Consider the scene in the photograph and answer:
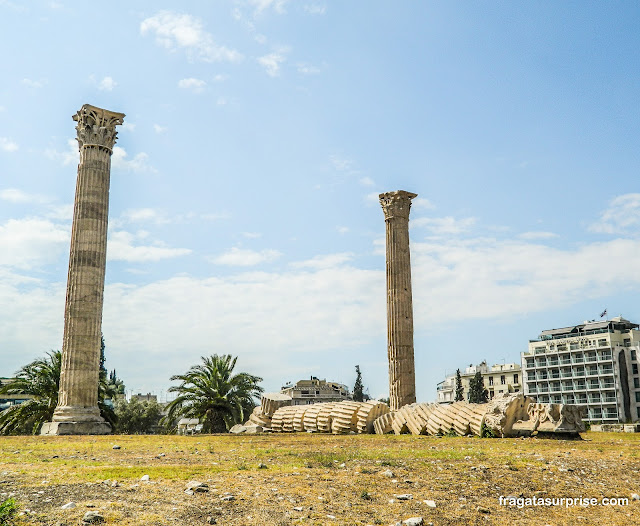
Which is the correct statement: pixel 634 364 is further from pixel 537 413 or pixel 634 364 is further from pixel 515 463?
pixel 515 463

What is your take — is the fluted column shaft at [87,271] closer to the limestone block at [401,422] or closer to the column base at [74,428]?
the column base at [74,428]

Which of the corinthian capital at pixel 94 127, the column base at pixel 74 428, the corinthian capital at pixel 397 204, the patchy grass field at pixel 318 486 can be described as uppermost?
the corinthian capital at pixel 94 127

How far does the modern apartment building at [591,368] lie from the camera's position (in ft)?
269

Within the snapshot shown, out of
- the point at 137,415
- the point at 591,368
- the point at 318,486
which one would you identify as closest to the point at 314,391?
the point at 591,368

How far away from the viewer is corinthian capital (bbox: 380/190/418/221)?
33000 millimetres

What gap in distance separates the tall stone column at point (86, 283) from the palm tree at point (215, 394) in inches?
368

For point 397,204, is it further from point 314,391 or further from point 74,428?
point 314,391

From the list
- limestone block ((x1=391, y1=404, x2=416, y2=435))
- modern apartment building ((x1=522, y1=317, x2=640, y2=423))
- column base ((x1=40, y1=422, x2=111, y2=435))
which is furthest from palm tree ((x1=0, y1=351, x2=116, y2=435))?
modern apartment building ((x1=522, y1=317, x2=640, y2=423))

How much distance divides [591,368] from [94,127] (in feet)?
253

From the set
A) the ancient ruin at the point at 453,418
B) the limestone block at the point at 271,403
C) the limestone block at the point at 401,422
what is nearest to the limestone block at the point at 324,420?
the ancient ruin at the point at 453,418

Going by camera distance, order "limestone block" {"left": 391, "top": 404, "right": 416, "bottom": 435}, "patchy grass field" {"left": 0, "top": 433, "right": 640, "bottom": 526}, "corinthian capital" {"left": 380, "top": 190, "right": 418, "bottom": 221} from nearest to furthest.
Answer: "patchy grass field" {"left": 0, "top": 433, "right": 640, "bottom": 526}, "limestone block" {"left": 391, "top": 404, "right": 416, "bottom": 435}, "corinthian capital" {"left": 380, "top": 190, "right": 418, "bottom": 221}

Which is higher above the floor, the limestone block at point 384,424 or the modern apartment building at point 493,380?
the modern apartment building at point 493,380

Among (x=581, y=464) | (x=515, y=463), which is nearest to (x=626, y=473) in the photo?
(x=581, y=464)

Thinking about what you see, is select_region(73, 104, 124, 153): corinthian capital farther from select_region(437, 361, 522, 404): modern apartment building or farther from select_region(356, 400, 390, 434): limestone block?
select_region(437, 361, 522, 404): modern apartment building
